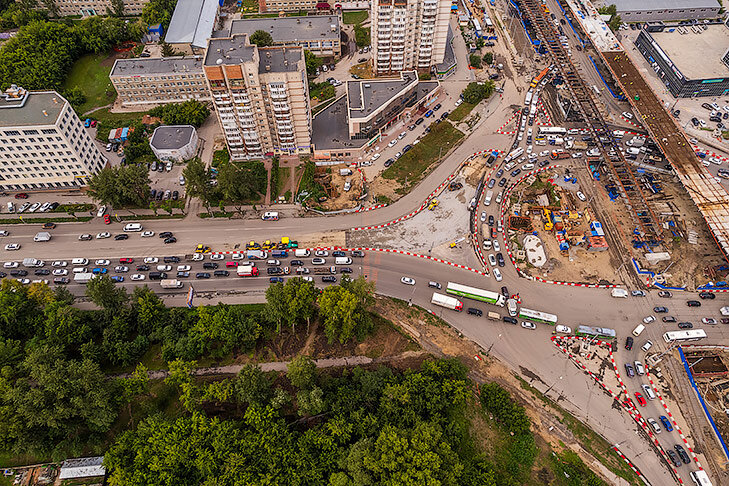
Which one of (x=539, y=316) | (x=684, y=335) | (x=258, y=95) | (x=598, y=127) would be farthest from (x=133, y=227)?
(x=598, y=127)

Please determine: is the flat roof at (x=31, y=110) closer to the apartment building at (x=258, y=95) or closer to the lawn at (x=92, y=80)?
the lawn at (x=92, y=80)

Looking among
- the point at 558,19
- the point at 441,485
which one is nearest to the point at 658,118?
the point at 558,19

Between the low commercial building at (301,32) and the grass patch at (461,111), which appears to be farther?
the low commercial building at (301,32)

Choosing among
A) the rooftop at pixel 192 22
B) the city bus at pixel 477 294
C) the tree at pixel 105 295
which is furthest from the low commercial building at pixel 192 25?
the city bus at pixel 477 294

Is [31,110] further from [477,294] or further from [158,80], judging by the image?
[477,294]

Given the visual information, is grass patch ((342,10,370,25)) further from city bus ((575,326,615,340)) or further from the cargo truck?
city bus ((575,326,615,340))

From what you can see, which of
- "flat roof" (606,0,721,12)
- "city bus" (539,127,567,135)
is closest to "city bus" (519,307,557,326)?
"city bus" (539,127,567,135)
